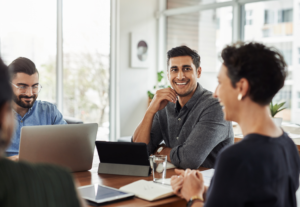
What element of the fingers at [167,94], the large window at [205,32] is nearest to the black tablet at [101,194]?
the fingers at [167,94]

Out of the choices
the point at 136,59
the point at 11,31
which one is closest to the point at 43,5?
the point at 11,31

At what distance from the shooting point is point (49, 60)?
15.7 feet

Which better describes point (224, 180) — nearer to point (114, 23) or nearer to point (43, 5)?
point (43, 5)

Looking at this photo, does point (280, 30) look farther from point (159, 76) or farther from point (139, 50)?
point (139, 50)

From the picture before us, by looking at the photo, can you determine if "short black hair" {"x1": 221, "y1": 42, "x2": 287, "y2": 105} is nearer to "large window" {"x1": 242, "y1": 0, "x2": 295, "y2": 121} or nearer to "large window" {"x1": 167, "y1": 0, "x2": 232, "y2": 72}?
"large window" {"x1": 242, "y1": 0, "x2": 295, "y2": 121}

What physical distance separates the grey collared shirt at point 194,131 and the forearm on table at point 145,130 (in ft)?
0.22

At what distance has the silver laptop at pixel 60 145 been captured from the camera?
5.59 feet

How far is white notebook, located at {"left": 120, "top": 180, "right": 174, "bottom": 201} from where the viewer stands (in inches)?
56.3

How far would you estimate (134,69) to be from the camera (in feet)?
18.5

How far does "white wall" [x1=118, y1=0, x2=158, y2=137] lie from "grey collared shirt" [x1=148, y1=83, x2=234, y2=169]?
10.0 ft

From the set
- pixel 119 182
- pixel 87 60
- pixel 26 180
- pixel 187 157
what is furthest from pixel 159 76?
pixel 26 180

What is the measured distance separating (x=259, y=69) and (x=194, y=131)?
0.94 metres

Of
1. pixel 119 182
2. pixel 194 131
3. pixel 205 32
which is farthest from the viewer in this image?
pixel 205 32

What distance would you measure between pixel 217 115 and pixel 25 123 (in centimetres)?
136
